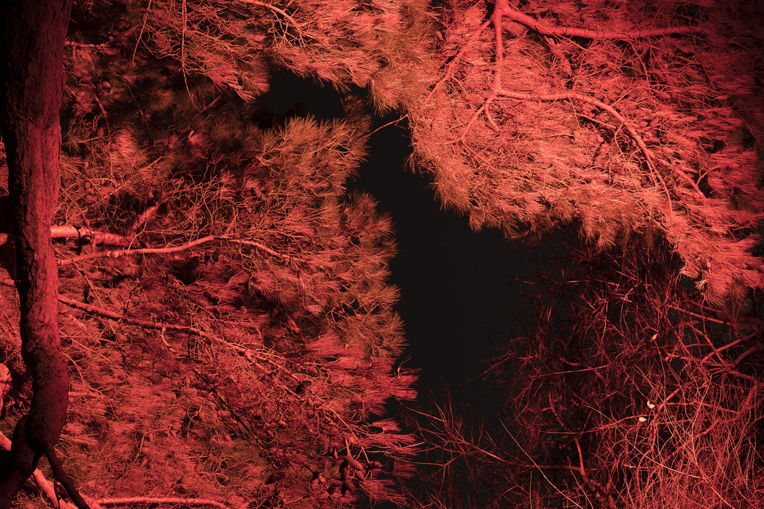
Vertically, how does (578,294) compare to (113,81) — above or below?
below

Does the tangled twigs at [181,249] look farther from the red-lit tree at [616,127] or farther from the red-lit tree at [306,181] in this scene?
the red-lit tree at [616,127]

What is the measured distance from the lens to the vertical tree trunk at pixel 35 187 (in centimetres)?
98

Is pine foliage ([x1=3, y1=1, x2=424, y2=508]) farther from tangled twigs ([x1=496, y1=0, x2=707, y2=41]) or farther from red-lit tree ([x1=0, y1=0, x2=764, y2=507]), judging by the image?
tangled twigs ([x1=496, y1=0, x2=707, y2=41])

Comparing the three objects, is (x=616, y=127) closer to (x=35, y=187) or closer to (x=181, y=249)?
(x=181, y=249)

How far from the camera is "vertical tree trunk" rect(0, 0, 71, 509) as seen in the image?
0.98 metres

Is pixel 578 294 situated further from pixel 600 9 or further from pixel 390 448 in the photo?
pixel 390 448

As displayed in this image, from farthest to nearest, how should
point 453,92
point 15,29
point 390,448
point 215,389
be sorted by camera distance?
point 453,92
point 215,389
point 390,448
point 15,29

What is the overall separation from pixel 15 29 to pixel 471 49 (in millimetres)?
1760

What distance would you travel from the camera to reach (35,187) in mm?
1122

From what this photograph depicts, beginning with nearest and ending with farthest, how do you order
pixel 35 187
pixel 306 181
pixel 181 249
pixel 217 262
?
pixel 35 187 < pixel 181 249 < pixel 217 262 < pixel 306 181

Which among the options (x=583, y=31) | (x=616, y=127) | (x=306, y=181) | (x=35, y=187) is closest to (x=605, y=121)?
(x=616, y=127)

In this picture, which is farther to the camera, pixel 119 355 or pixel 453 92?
pixel 453 92

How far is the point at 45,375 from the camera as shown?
1.09 m

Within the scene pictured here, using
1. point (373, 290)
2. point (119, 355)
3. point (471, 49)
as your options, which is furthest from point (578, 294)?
point (119, 355)
